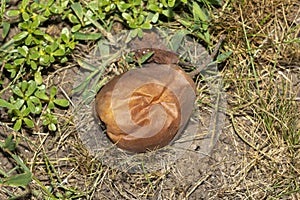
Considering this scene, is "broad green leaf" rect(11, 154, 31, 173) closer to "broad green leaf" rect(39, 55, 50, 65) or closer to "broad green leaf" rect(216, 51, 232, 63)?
"broad green leaf" rect(39, 55, 50, 65)

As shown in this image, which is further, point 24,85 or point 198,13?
point 198,13

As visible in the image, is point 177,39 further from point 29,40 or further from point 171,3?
point 29,40

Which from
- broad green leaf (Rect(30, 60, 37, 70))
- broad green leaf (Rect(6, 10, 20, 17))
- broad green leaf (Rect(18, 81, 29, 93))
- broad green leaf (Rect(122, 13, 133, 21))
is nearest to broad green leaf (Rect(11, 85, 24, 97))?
broad green leaf (Rect(18, 81, 29, 93))

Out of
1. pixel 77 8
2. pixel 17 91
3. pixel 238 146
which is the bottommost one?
pixel 238 146

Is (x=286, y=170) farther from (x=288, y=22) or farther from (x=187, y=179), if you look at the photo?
(x=288, y=22)

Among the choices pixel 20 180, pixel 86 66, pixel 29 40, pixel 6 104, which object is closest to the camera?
pixel 20 180

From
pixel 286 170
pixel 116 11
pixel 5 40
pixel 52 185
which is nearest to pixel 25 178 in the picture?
pixel 52 185

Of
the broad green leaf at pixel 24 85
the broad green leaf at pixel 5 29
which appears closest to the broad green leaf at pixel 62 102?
the broad green leaf at pixel 24 85

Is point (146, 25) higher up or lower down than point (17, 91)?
higher up

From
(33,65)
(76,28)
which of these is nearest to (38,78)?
(33,65)

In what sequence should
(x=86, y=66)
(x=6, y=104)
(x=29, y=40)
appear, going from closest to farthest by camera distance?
(x=6, y=104) < (x=29, y=40) < (x=86, y=66)

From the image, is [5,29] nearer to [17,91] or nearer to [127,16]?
[17,91]
